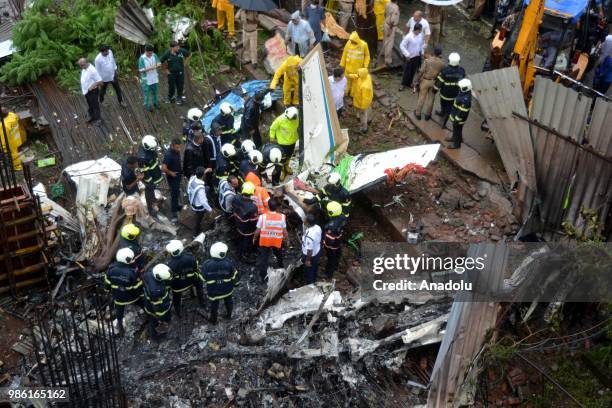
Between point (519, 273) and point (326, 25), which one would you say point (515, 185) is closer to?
point (519, 273)

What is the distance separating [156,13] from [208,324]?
8.67 meters

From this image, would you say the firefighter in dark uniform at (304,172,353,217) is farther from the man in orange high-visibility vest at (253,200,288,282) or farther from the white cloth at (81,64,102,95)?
the white cloth at (81,64,102,95)

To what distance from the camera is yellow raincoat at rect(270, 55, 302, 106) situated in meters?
13.4

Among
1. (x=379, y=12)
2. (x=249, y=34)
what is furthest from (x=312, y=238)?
(x=379, y=12)

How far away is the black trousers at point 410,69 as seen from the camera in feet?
48.0

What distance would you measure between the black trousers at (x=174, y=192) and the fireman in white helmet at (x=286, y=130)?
74.9 inches

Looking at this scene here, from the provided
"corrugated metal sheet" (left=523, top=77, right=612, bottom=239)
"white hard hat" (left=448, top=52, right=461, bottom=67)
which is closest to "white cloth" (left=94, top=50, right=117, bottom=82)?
"white hard hat" (left=448, top=52, right=461, bottom=67)

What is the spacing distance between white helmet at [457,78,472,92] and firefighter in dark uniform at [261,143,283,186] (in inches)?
130

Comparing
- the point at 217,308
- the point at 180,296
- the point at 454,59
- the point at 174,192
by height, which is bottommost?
the point at 217,308

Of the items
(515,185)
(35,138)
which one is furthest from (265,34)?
(515,185)

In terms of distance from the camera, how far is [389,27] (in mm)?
14938

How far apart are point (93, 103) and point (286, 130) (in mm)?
4266

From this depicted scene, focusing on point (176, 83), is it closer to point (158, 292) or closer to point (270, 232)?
point (270, 232)

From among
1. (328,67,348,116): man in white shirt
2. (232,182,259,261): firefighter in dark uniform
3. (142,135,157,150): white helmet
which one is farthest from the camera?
(328,67,348,116): man in white shirt
